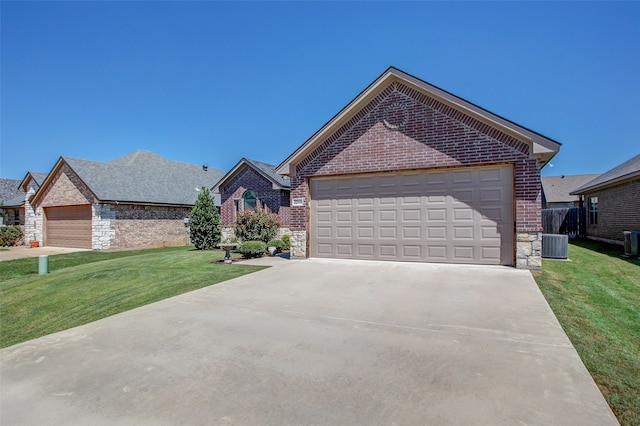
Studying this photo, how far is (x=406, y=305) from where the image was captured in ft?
18.6

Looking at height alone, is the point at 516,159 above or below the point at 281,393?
above

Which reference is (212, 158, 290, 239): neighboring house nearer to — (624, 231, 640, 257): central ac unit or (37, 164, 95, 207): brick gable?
(37, 164, 95, 207): brick gable

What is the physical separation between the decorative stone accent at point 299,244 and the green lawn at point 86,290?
1.68 metres

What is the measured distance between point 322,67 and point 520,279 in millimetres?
11761

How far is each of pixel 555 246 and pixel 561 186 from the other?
110 ft

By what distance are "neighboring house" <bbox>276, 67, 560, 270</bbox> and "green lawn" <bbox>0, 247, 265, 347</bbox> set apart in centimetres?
335

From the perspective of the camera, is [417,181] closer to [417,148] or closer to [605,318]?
[417,148]

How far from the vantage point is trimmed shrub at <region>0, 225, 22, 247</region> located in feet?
74.8

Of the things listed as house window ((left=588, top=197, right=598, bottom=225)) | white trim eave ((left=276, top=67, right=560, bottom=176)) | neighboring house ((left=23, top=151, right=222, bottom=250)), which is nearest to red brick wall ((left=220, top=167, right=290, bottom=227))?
neighboring house ((left=23, top=151, right=222, bottom=250))

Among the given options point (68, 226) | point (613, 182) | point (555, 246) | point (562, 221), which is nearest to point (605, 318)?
point (555, 246)

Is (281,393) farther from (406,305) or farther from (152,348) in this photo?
(406,305)

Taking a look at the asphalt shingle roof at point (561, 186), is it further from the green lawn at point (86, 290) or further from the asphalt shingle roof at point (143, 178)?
the green lawn at point (86, 290)

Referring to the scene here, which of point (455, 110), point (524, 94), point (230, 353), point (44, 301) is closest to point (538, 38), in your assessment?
point (455, 110)

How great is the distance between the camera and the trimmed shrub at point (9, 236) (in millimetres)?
22797
